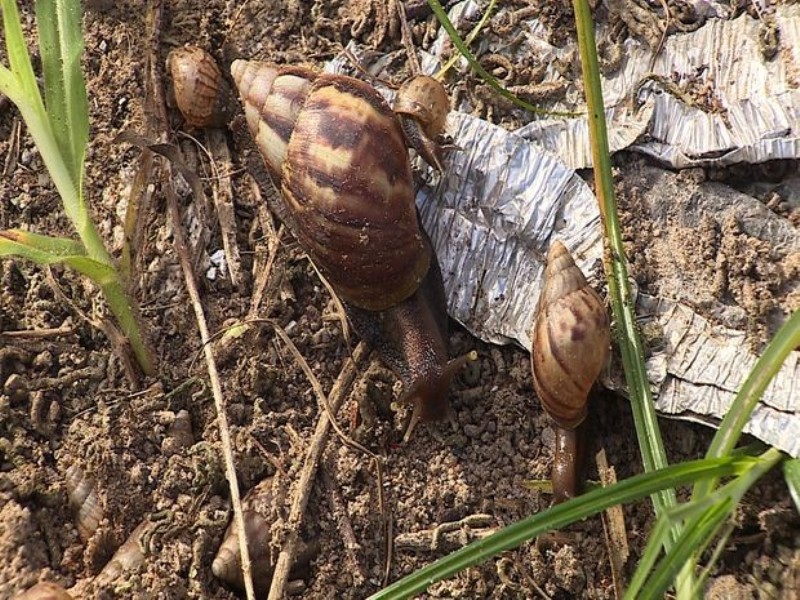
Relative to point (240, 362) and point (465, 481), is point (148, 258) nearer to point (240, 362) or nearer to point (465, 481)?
point (240, 362)

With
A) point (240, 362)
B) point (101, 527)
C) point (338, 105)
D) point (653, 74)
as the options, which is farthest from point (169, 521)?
point (653, 74)

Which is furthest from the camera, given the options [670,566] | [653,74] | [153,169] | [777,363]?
[153,169]

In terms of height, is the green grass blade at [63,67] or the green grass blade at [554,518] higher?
the green grass blade at [63,67]

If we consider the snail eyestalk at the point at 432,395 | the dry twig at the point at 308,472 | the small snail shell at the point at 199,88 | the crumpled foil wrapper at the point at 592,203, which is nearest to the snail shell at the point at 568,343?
the crumpled foil wrapper at the point at 592,203

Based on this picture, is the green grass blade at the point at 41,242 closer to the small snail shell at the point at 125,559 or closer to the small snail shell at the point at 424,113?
the small snail shell at the point at 125,559

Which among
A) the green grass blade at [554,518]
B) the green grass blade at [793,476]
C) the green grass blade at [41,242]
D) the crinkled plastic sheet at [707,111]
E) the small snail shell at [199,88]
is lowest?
the green grass blade at [793,476]

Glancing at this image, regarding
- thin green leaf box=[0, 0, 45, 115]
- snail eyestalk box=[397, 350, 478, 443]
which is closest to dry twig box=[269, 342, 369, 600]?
snail eyestalk box=[397, 350, 478, 443]

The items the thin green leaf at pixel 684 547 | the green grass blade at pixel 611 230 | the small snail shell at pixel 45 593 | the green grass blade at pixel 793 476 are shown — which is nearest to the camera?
the thin green leaf at pixel 684 547
